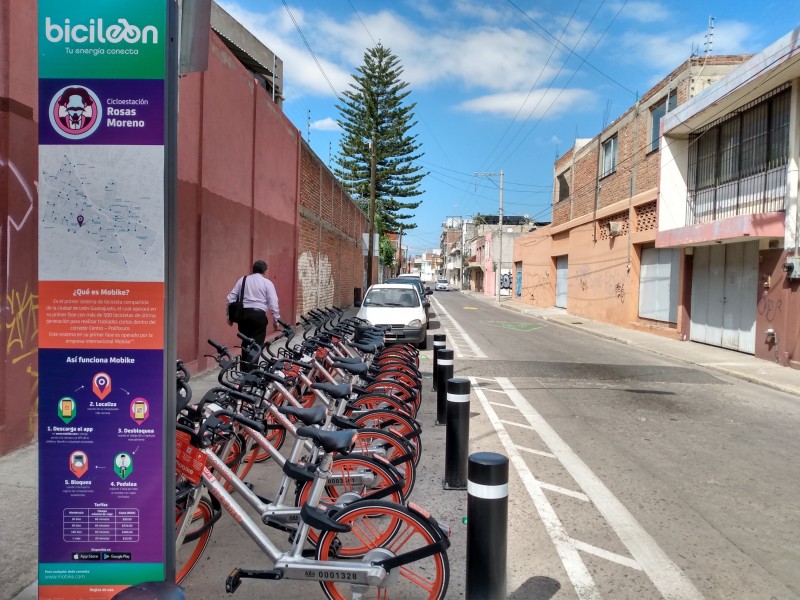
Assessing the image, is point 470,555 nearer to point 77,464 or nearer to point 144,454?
point 144,454

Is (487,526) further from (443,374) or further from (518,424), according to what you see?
(518,424)

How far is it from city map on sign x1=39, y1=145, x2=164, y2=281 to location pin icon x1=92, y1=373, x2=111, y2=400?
442 mm

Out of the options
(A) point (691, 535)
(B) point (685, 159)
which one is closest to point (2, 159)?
(A) point (691, 535)

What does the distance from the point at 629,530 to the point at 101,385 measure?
3715mm

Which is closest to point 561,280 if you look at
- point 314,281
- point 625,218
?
point 625,218

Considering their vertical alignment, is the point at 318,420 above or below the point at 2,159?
below

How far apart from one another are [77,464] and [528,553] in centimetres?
283

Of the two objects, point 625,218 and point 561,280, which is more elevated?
point 625,218

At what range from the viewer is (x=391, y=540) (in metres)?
3.06

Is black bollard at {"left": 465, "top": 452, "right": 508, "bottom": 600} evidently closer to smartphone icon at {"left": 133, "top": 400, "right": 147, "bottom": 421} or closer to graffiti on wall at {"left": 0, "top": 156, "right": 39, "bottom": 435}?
smartphone icon at {"left": 133, "top": 400, "right": 147, "bottom": 421}

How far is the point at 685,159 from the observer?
18594mm

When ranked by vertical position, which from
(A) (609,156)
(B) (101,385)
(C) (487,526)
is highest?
(A) (609,156)

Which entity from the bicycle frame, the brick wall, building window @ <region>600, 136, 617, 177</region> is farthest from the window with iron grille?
the bicycle frame

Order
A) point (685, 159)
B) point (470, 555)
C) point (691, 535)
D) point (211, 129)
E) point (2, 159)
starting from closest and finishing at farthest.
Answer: point (470, 555) < point (691, 535) < point (2, 159) < point (211, 129) < point (685, 159)
